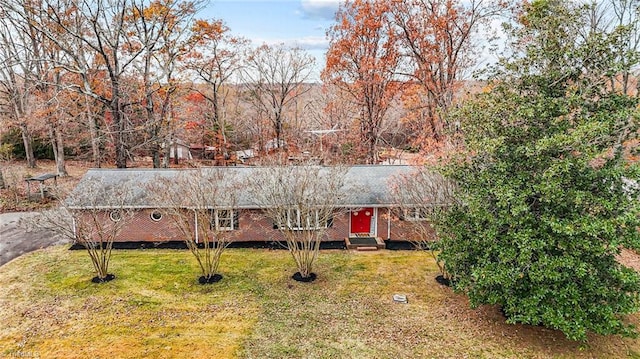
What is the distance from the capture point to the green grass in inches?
382

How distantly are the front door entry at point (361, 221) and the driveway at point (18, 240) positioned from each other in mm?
13578

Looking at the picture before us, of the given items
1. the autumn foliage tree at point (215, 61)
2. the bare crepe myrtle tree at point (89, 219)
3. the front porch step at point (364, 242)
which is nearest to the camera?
the bare crepe myrtle tree at point (89, 219)

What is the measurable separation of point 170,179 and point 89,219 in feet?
12.5

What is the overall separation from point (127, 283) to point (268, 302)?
5.42 metres

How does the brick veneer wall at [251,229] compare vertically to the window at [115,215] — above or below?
below

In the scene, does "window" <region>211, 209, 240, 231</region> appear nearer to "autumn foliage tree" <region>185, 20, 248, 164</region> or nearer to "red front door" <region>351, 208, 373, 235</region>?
"red front door" <region>351, 208, 373, 235</region>

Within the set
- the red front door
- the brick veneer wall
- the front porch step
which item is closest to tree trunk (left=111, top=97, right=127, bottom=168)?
the brick veneer wall

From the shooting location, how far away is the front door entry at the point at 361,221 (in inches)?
684

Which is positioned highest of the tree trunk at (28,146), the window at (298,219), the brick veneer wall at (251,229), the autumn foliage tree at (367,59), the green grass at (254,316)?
the autumn foliage tree at (367,59)

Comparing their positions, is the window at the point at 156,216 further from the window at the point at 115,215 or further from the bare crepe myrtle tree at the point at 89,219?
the window at the point at 115,215

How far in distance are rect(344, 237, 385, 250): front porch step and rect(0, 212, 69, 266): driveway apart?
525 inches

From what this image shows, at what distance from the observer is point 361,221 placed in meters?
17.5

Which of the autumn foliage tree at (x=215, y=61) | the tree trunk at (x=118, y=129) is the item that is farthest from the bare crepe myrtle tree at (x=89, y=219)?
the autumn foliage tree at (x=215, y=61)

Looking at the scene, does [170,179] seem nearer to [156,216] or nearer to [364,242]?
[156,216]
